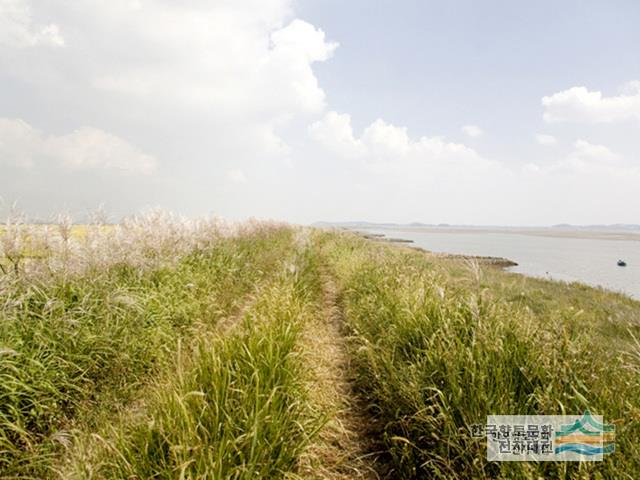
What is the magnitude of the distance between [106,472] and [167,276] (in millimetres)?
4620

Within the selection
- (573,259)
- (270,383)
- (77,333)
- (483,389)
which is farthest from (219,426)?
(573,259)

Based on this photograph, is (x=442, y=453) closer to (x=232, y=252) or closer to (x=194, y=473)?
(x=194, y=473)

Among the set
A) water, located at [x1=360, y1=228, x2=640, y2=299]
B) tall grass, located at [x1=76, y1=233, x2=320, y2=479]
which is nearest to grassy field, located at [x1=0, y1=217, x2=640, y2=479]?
tall grass, located at [x1=76, y1=233, x2=320, y2=479]

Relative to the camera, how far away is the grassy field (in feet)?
7.11

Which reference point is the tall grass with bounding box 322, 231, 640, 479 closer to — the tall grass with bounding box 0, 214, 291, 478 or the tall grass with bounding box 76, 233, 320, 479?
the tall grass with bounding box 76, 233, 320, 479

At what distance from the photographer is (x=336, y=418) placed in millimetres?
3150

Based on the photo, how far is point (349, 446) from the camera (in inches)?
118

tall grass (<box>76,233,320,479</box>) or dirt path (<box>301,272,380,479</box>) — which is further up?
tall grass (<box>76,233,320,479</box>)

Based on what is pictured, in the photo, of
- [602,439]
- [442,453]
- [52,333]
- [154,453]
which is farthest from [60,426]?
[602,439]

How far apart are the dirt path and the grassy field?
21mm

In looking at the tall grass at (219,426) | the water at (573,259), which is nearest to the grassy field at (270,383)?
the tall grass at (219,426)

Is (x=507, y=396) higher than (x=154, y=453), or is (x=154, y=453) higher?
(x=507, y=396)

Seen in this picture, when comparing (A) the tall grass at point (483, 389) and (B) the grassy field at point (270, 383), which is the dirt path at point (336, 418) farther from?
(A) the tall grass at point (483, 389)

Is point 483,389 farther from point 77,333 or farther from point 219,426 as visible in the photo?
point 77,333
